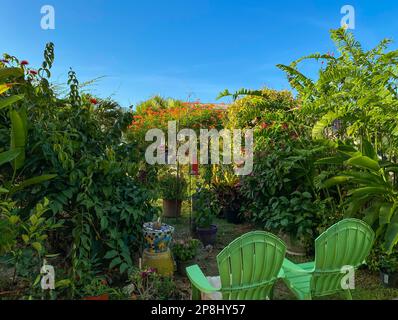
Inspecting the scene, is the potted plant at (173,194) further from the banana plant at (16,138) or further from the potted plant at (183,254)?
the banana plant at (16,138)

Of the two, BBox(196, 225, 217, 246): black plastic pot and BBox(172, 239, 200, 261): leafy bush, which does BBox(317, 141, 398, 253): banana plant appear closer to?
BBox(196, 225, 217, 246): black plastic pot

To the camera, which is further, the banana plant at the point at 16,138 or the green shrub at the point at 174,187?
the green shrub at the point at 174,187

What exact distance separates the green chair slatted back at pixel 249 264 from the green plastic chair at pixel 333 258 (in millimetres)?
352

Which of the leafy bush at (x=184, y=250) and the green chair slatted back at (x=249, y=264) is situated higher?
the green chair slatted back at (x=249, y=264)

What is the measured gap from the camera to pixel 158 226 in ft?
12.2

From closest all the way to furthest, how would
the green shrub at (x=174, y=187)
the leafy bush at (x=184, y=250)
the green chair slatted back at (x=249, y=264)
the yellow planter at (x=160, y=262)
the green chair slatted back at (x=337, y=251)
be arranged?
1. the green chair slatted back at (x=249, y=264)
2. the green chair slatted back at (x=337, y=251)
3. the yellow planter at (x=160, y=262)
4. the leafy bush at (x=184, y=250)
5. the green shrub at (x=174, y=187)

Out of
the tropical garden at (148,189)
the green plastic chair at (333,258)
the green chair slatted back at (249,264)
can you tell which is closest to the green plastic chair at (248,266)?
the green chair slatted back at (249,264)

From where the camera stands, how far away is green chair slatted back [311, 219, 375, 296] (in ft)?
8.29

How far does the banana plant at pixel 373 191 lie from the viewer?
3.57 m

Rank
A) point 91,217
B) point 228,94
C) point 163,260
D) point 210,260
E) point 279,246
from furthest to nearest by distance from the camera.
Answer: point 228,94, point 210,260, point 163,260, point 91,217, point 279,246

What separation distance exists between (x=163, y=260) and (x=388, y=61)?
3.95m

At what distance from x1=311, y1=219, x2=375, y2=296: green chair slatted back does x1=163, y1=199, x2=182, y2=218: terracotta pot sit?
3954 millimetres
